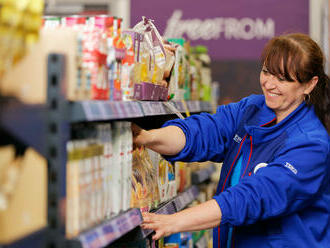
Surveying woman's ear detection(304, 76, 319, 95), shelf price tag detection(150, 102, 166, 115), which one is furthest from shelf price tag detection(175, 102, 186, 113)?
woman's ear detection(304, 76, 319, 95)

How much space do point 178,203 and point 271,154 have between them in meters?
0.80

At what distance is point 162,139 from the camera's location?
2.53m

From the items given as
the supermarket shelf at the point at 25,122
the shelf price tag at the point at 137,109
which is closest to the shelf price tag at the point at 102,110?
the supermarket shelf at the point at 25,122

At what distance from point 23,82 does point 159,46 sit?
51.1 inches

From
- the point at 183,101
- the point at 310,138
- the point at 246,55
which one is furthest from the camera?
the point at 246,55

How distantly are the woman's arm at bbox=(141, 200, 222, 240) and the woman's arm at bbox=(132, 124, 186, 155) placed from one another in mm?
368

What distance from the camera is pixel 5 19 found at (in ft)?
4.46

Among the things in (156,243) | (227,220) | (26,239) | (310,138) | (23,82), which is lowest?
(156,243)

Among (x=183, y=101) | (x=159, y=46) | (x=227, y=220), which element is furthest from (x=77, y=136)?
(x=183, y=101)

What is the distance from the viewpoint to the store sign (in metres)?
7.09

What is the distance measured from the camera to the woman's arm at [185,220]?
216cm

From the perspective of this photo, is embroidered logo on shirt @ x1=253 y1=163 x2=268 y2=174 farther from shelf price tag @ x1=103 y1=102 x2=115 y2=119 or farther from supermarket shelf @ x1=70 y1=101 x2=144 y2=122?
shelf price tag @ x1=103 y1=102 x2=115 y2=119

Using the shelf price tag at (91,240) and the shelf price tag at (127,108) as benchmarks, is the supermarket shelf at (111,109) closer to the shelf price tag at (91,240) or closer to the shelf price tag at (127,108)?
the shelf price tag at (127,108)

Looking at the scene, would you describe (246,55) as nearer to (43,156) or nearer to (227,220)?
(227,220)
